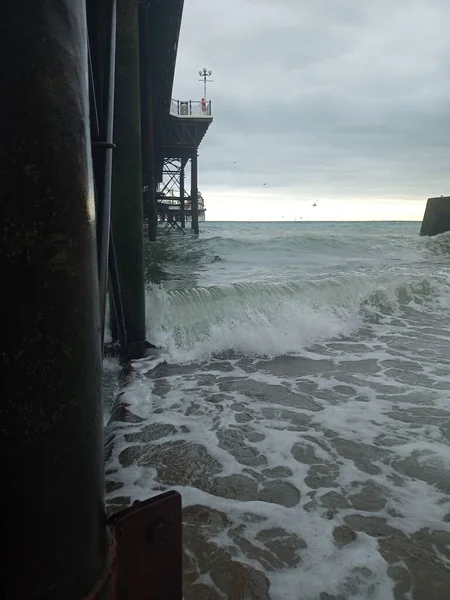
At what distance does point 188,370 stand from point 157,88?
510 inches

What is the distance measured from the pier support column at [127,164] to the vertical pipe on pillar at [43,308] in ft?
11.0


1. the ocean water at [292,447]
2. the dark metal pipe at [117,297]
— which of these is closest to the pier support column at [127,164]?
the dark metal pipe at [117,297]

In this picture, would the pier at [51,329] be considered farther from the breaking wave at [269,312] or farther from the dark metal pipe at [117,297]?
the breaking wave at [269,312]

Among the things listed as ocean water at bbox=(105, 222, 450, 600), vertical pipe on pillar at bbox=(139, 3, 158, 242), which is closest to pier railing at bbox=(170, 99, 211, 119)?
vertical pipe on pillar at bbox=(139, 3, 158, 242)

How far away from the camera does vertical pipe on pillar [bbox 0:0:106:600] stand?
0.78 m

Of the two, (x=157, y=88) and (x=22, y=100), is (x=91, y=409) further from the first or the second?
(x=157, y=88)

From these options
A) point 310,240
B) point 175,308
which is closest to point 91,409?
point 175,308

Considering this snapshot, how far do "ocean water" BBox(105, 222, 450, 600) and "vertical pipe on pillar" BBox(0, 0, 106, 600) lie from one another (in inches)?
44.8

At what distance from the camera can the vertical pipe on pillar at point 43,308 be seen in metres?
0.78

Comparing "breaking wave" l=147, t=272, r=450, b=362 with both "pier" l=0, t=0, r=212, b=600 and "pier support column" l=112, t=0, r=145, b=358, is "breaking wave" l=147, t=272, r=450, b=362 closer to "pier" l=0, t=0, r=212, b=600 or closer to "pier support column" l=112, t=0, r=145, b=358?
"pier support column" l=112, t=0, r=145, b=358

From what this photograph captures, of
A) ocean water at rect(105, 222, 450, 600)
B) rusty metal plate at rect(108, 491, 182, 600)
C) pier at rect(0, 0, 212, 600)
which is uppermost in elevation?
pier at rect(0, 0, 212, 600)

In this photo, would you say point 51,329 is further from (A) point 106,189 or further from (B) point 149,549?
(A) point 106,189

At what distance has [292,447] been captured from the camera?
9.88 ft

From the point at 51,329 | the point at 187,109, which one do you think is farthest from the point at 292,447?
the point at 187,109
